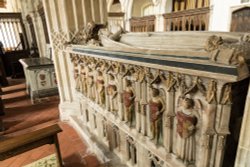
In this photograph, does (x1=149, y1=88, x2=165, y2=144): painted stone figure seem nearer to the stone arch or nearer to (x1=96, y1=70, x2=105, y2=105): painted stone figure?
(x1=96, y1=70, x2=105, y2=105): painted stone figure

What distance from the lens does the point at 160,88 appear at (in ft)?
4.01

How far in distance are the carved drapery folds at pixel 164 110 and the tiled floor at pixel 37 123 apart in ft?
1.70

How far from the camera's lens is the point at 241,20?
14.0 ft

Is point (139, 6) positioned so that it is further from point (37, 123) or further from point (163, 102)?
point (163, 102)

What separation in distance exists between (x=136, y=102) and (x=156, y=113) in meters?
0.25

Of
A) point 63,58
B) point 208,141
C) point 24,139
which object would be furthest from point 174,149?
point 63,58

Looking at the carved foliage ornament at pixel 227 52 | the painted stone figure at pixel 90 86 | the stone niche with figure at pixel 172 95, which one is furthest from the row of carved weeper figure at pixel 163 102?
the painted stone figure at pixel 90 86

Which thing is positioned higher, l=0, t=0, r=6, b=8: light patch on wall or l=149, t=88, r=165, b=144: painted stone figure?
l=0, t=0, r=6, b=8: light patch on wall

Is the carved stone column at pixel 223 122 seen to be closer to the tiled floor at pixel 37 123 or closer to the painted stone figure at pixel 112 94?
the painted stone figure at pixel 112 94

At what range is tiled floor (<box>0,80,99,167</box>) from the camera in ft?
7.06

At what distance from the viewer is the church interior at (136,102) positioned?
2.93 feet

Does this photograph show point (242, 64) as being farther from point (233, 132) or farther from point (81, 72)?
point (81, 72)

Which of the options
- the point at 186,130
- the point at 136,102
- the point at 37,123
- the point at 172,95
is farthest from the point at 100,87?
the point at 37,123

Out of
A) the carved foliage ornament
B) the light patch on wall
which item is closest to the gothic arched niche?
the carved foliage ornament
